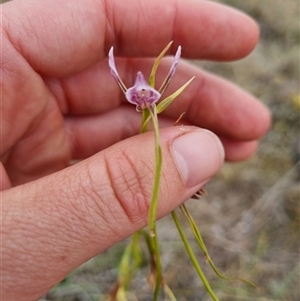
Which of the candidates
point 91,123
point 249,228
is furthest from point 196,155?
point 249,228

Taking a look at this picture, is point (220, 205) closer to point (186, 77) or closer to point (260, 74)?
point (186, 77)

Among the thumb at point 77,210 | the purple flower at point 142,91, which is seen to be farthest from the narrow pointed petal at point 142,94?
the thumb at point 77,210

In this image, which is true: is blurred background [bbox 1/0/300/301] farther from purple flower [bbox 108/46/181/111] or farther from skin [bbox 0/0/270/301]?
purple flower [bbox 108/46/181/111]

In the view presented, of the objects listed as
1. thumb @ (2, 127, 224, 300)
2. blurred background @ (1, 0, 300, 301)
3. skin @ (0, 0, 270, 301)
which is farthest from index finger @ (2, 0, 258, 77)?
blurred background @ (1, 0, 300, 301)

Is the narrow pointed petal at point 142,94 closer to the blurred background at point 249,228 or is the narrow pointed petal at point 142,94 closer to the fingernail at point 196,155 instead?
the fingernail at point 196,155

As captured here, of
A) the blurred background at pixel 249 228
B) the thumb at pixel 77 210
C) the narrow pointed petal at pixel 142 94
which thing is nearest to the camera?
the narrow pointed petal at pixel 142 94

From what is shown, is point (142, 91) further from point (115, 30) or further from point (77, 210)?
point (115, 30)
